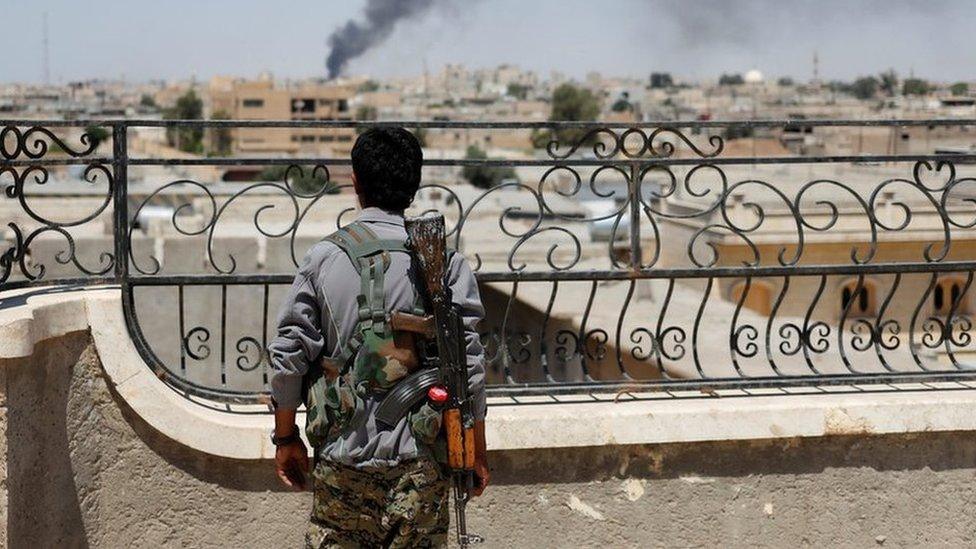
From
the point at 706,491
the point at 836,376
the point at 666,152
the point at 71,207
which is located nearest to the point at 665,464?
the point at 706,491

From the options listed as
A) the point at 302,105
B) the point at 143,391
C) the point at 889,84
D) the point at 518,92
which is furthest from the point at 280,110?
the point at 143,391

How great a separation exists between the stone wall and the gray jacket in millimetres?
1253

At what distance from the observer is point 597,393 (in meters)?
5.16

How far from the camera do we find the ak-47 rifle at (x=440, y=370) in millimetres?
3439

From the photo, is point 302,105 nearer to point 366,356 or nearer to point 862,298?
point 862,298

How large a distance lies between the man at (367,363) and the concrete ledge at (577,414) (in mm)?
1200

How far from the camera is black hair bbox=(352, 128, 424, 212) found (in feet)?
11.6

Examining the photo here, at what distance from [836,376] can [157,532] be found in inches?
94.9

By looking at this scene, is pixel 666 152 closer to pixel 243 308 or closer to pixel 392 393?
pixel 392 393

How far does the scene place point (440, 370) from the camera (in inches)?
138

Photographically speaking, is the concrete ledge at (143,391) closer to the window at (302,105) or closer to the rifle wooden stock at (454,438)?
the rifle wooden stock at (454,438)

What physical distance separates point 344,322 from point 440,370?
0.84ft

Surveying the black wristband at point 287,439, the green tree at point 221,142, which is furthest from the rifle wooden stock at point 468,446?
the green tree at point 221,142

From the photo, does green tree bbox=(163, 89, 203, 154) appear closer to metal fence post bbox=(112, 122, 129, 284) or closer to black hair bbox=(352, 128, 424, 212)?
metal fence post bbox=(112, 122, 129, 284)
